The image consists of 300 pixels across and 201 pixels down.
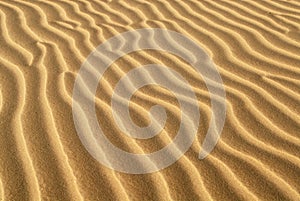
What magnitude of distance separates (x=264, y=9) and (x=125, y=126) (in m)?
2.57

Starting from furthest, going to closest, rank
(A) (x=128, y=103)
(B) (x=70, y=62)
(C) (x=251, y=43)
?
(C) (x=251, y=43), (B) (x=70, y=62), (A) (x=128, y=103)

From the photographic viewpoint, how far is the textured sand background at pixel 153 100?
2318 mm

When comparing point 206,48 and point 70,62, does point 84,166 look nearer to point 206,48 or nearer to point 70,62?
point 70,62

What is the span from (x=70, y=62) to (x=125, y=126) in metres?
1.07

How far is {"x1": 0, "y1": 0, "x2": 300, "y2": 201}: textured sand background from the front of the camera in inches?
91.3

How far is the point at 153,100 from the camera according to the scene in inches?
120

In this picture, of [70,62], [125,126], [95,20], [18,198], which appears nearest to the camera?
[18,198]

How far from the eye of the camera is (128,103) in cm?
299

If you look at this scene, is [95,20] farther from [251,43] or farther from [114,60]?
[251,43]

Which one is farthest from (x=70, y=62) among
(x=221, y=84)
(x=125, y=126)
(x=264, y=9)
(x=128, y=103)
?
(x=264, y=9)

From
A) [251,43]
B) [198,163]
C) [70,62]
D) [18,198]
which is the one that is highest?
[251,43]

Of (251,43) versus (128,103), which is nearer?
(128,103)

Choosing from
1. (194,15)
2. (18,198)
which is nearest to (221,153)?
(18,198)

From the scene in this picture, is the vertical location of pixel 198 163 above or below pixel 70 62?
below
